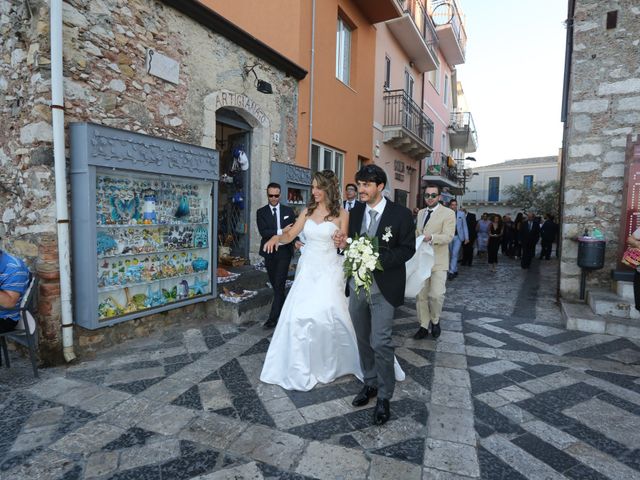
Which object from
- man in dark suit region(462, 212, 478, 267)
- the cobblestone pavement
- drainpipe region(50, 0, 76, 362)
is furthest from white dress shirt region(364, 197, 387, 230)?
man in dark suit region(462, 212, 478, 267)

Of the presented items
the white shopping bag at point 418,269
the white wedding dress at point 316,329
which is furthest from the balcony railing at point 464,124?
the white wedding dress at point 316,329

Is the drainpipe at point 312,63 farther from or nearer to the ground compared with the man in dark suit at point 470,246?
farther from the ground

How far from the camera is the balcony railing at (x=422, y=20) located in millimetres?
12578

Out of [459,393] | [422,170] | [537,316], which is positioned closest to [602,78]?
[537,316]

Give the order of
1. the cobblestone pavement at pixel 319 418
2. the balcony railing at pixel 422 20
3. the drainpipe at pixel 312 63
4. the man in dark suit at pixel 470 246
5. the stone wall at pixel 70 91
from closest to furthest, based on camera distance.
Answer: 1. the cobblestone pavement at pixel 319 418
2. the stone wall at pixel 70 91
3. the drainpipe at pixel 312 63
4. the man in dark suit at pixel 470 246
5. the balcony railing at pixel 422 20

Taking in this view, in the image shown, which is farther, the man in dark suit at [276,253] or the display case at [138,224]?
the man in dark suit at [276,253]

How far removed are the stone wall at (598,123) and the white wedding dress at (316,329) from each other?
4.62m

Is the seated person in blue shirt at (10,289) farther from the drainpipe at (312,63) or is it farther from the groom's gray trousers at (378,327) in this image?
the drainpipe at (312,63)

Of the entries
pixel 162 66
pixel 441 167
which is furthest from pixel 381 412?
pixel 441 167

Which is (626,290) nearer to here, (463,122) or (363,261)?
(363,261)

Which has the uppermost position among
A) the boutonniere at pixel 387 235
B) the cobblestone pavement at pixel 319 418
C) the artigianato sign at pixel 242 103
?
the artigianato sign at pixel 242 103

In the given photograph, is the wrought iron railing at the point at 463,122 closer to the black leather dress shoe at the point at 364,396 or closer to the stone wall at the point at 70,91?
the stone wall at the point at 70,91

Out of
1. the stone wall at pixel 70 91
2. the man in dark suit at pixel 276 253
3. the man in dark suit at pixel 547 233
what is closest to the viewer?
the stone wall at pixel 70 91

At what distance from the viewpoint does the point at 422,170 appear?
17.3 metres
